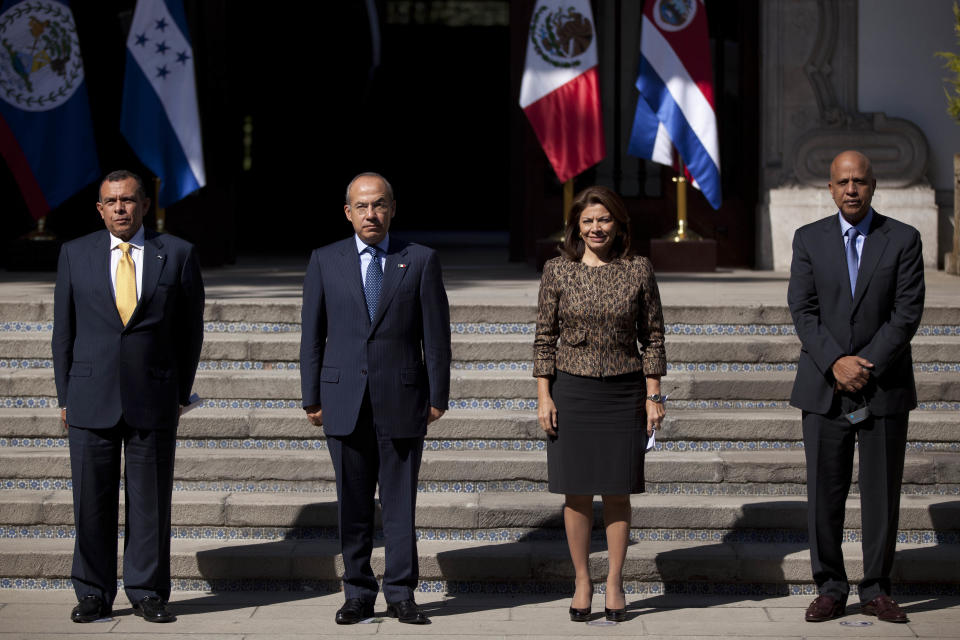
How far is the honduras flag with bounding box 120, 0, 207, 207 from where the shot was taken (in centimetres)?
1198

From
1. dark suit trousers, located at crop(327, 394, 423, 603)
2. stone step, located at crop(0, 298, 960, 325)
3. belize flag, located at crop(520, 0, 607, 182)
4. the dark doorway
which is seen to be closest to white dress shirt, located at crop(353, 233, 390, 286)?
dark suit trousers, located at crop(327, 394, 423, 603)

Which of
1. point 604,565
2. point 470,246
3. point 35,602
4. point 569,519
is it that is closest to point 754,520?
point 604,565

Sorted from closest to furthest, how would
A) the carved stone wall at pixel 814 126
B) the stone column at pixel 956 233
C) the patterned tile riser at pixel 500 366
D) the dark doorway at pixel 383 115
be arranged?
1. the patterned tile riser at pixel 500 366
2. the stone column at pixel 956 233
3. the carved stone wall at pixel 814 126
4. the dark doorway at pixel 383 115

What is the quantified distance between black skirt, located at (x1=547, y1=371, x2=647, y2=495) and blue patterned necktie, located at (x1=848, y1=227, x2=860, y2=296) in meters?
1.04

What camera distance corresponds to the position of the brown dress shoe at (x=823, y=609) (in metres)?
5.72

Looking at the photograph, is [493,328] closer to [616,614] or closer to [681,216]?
[616,614]

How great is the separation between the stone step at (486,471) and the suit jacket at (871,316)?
1271 mm

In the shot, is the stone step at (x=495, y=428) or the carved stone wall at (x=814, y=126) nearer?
the stone step at (x=495, y=428)

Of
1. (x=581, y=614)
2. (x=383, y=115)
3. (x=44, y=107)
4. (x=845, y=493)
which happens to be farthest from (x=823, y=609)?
(x=383, y=115)

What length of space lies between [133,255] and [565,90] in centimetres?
688

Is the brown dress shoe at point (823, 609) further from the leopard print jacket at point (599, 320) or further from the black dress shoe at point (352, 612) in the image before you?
the black dress shoe at point (352, 612)

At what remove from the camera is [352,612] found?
5.70 m

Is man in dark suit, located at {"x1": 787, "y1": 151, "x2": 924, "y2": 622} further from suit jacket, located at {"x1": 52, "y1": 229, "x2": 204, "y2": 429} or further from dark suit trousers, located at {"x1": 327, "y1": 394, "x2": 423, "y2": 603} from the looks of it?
suit jacket, located at {"x1": 52, "y1": 229, "x2": 204, "y2": 429}

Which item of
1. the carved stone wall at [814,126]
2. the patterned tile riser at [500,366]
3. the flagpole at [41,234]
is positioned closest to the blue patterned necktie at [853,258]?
the patterned tile riser at [500,366]
